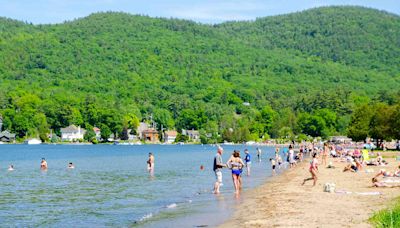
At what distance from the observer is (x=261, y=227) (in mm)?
17344

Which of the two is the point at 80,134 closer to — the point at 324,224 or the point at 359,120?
the point at 359,120

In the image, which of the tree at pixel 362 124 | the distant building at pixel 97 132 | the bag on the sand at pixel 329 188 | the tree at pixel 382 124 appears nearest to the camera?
the bag on the sand at pixel 329 188

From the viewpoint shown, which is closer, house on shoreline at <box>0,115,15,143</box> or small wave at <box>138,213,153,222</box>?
small wave at <box>138,213,153,222</box>

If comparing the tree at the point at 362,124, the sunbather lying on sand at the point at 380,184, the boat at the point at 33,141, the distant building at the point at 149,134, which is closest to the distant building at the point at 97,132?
the distant building at the point at 149,134

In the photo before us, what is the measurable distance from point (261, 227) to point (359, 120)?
3363 inches

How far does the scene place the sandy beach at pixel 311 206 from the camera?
58.6 ft

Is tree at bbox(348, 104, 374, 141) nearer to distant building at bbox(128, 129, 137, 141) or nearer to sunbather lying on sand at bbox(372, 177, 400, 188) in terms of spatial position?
sunbather lying on sand at bbox(372, 177, 400, 188)

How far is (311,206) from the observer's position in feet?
69.5

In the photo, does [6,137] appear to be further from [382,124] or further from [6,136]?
[382,124]

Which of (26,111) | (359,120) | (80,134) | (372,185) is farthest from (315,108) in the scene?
(372,185)

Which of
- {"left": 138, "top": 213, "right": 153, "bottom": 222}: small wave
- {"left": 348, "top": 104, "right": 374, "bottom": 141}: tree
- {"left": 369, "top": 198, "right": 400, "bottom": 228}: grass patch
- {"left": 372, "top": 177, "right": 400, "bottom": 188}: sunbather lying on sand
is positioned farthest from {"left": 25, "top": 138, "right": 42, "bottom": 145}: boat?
{"left": 369, "top": 198, "right": 400, "bottom": 228}: grass patch

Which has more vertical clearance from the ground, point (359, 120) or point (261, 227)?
point (359, 120)

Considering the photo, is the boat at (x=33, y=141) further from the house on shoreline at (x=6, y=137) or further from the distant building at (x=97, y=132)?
the distant building at (x=97, y=132)

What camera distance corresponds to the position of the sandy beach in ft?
58.6
